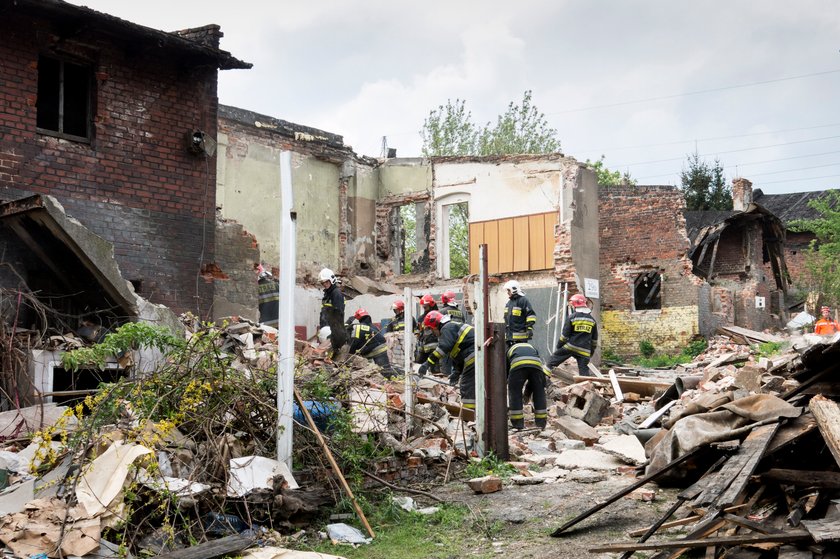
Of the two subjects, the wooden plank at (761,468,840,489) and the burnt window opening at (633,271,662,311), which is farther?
the burnt window opening at (633,271,662,311)

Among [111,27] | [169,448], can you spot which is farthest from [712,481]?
[111,27]

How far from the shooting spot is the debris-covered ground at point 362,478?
5059 mm

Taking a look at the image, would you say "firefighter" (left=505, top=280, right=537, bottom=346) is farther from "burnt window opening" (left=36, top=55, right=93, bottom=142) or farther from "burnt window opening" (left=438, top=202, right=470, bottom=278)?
"burnt window opening" (left=438, top=202, right=470, bottom=278)

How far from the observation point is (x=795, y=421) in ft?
19.0

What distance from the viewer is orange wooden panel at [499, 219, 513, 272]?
1991cm

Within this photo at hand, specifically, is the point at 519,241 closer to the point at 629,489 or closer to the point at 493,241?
the point at 493,241

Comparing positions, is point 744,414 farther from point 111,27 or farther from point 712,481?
point 111,27

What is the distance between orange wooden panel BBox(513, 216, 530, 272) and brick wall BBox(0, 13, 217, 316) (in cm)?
924

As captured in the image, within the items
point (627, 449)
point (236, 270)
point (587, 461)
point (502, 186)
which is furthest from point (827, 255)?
point (587, 461)

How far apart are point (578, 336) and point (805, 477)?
7711mm

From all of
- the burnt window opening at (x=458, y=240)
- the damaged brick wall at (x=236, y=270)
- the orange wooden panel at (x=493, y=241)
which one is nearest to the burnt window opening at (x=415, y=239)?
the orange wooden panel at (x=493, y=241)

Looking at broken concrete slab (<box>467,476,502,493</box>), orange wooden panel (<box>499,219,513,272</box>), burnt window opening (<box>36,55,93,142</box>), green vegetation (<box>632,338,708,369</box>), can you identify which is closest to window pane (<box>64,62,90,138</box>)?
burnt window opening (<box>36,55,93,142</box>)

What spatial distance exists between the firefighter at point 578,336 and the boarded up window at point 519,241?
6.50 meters

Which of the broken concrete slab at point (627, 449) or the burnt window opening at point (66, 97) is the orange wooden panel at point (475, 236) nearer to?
the burnt window opening at point (66, 97)
